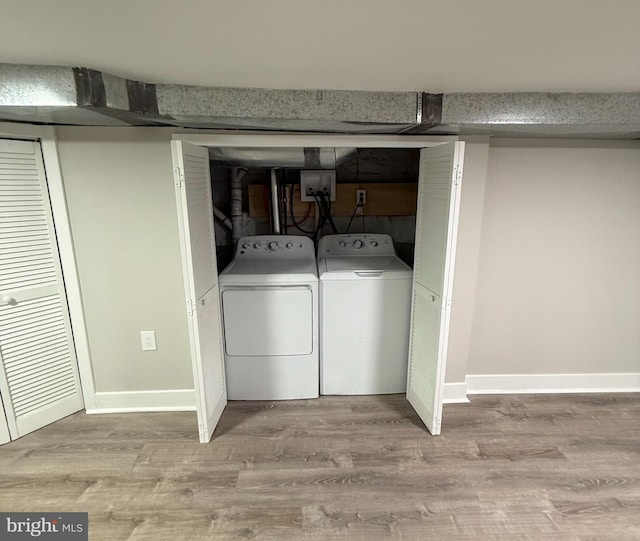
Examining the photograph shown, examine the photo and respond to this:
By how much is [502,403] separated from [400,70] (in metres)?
2.20

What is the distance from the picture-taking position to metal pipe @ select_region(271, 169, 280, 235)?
8.99 feet

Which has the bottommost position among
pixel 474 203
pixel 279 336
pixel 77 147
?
pixel 279 336

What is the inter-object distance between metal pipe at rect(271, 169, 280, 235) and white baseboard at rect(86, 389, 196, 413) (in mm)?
1312

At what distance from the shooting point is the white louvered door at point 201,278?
5.79ft

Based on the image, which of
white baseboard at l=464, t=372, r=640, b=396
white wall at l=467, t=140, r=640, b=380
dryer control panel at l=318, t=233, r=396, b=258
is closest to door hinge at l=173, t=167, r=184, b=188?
dryer control panel at l=318, t=233, r=396, b=258

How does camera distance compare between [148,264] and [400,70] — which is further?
[148,264]

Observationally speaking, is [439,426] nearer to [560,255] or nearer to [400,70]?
[560,255]

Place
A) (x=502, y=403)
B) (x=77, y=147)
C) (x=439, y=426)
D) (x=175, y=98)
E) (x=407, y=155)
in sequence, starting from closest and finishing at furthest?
(x=175, y=98), (x=77, y=147), (x=439, y=426), (x=502, y=403), (x=407, y=155)

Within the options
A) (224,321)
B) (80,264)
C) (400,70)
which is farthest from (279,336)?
(400,70)

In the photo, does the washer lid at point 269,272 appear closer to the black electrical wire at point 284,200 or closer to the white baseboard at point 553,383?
the black electrical wire at point 284,200

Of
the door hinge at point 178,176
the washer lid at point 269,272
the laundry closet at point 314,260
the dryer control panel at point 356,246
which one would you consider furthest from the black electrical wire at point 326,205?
the door hinge at point 178,176

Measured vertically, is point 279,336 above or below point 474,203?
below

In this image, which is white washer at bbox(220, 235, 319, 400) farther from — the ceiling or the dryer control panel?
the ceiling

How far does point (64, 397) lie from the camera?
89.0 inches
